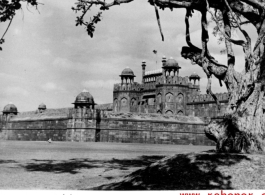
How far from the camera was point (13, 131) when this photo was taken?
1734 inches

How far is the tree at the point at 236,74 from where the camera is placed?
8.88 metres

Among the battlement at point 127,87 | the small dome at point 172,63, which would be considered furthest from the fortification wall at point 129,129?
the battlement at point 127,87

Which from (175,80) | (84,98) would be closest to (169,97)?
(175,80)

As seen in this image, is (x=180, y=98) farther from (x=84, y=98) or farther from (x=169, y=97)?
(x=84, y=98)

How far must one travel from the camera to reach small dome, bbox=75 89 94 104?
3256cm

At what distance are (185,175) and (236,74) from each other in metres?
3.59

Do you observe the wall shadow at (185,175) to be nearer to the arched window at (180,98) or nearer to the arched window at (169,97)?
the arched window at (169,97)

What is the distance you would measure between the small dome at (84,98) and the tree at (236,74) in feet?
73.9

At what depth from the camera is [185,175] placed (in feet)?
24.1

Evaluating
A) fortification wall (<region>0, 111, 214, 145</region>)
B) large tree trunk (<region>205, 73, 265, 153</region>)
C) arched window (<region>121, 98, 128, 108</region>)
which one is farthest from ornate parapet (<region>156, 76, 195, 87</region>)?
large tree trunk (<region>205, 73, 265, 153</region>)

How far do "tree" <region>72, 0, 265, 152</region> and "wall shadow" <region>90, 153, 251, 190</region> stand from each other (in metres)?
1.12

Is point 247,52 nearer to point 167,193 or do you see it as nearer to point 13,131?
point 167,193

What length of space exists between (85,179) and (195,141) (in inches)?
1066

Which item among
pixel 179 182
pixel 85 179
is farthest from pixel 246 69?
pixel 85 179
